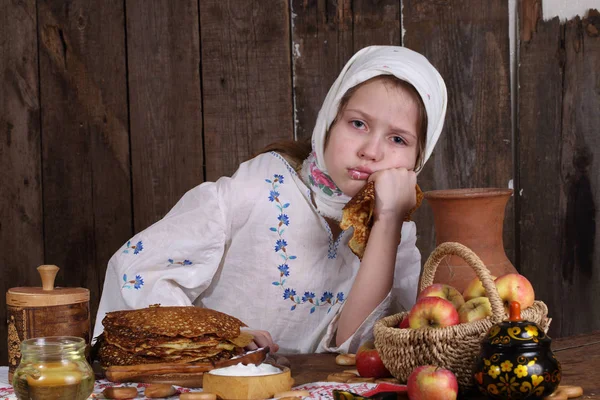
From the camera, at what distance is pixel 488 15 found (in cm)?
277

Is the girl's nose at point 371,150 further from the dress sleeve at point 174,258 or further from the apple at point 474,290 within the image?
the apple at point 474,290

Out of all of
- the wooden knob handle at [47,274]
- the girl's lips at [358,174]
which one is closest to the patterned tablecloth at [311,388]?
A: the wooden knob handle at [47,274]

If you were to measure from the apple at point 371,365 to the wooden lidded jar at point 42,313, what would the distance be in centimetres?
51

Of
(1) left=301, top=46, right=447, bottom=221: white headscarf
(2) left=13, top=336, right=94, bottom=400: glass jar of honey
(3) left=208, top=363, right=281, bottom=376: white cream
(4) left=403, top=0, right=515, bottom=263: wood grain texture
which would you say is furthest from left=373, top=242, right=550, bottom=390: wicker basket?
(4) left=403, top=0, right=515, bottom=263: wood grain texture

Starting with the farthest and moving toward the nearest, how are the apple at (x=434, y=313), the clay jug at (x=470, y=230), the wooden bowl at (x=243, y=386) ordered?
the clay jug at (x=470, y=230) → the apple at (x=434, y=313) → the wooden bowl at (x=243, y=386)

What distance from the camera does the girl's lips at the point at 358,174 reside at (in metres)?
2.03

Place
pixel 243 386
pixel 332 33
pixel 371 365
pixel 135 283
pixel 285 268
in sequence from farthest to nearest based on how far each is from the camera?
pixel 332 33
pixel 285 268
pixel 135 283
pixel 371 365
pixel 243 386

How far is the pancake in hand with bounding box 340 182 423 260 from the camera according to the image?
6.50ft

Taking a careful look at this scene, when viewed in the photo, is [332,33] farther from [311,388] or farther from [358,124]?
[311,388]

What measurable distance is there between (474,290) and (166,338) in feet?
1.86

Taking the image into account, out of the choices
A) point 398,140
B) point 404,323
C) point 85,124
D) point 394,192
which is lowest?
point 404,323

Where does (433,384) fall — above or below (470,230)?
below

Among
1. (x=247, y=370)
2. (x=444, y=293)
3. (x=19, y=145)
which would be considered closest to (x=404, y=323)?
(x=444, y=293)

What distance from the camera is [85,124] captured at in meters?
2.81
